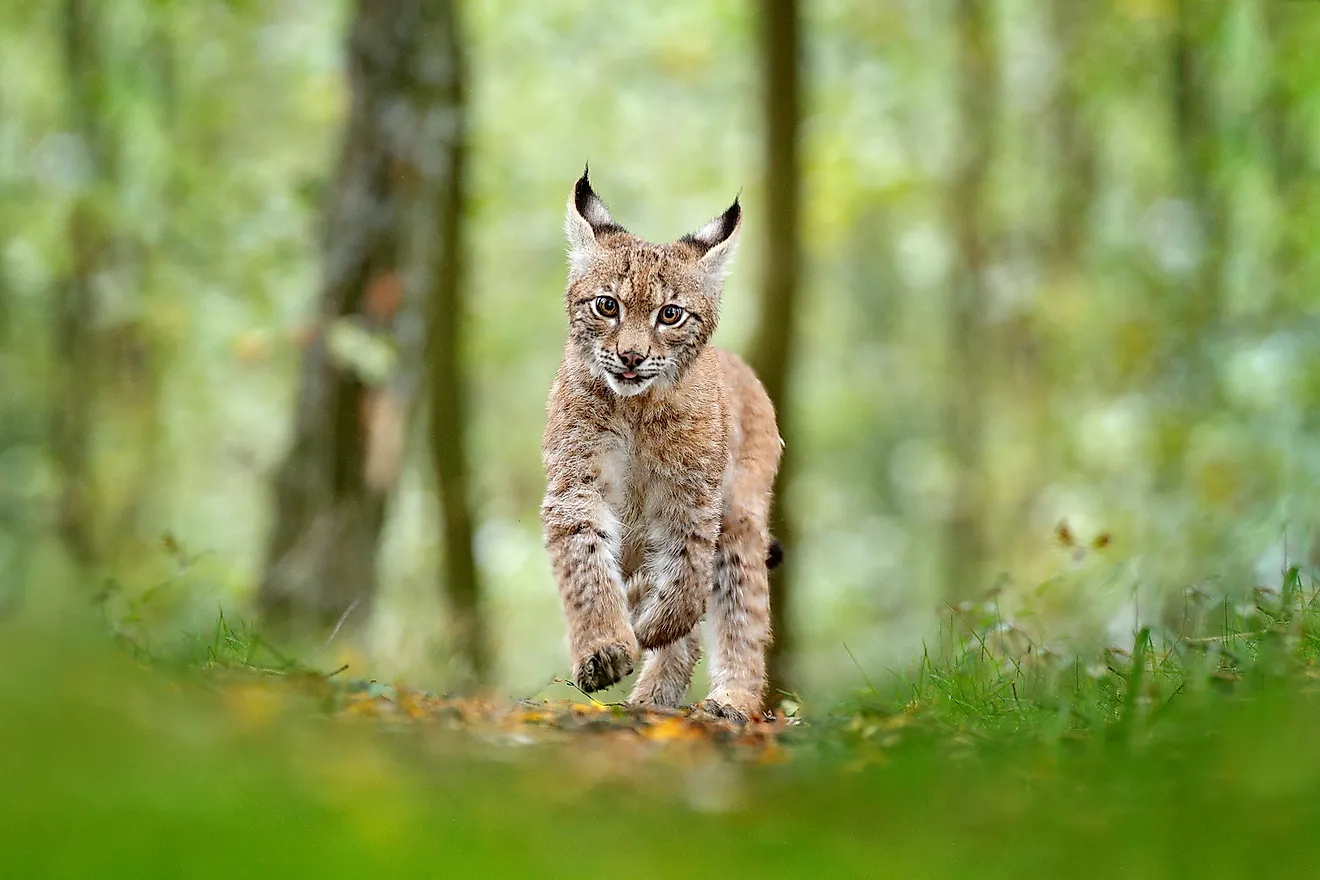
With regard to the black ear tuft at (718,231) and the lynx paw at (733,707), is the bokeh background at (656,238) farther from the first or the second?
the black ear tuft at (718,231)

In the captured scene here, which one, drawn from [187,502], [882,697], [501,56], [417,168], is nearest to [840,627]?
[501,56]

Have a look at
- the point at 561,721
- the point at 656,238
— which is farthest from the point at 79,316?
the point at 561,721

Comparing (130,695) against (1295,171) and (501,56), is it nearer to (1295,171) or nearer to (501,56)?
(1295,171)

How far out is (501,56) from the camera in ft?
59.0

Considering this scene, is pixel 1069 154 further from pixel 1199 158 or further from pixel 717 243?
pixel 717 243

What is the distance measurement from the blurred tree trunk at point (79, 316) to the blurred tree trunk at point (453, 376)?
5.24 meters

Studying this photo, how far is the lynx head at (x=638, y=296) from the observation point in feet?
20.2

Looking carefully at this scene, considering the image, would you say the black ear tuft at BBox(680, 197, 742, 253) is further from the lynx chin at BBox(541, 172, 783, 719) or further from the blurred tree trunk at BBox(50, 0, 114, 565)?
the blurred tree trunk at BBox(50, 0, 114, 565)

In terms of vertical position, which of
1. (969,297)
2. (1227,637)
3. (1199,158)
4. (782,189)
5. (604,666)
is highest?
(1199,158)

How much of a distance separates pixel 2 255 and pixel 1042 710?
563 inches

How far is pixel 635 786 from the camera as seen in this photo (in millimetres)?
3916

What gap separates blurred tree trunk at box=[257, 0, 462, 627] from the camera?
420 inches

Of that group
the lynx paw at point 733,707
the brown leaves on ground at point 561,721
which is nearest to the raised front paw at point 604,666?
the brown leaves on ground at point 561,721

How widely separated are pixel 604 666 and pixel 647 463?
105 cm
